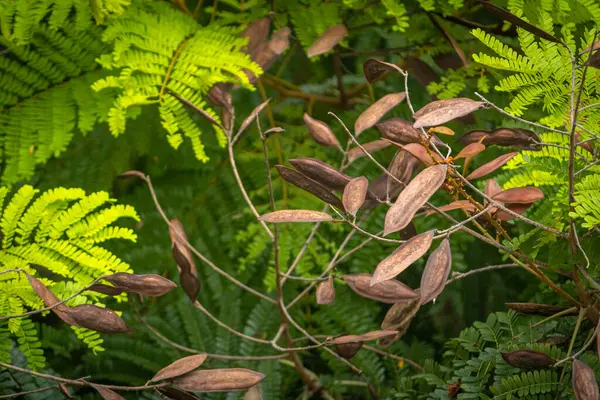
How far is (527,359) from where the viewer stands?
0.84 m

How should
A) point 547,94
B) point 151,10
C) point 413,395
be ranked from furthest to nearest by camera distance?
point 151,10, point 413,395, point 547,94

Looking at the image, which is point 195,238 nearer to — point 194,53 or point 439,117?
point 194,53

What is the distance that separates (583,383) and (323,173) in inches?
14.5

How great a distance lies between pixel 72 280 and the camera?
1062mm

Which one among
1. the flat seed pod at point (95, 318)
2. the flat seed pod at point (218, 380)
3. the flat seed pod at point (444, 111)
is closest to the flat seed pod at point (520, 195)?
the flat seed pod at point (444, 111)

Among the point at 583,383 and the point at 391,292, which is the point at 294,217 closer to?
the point at 391,292

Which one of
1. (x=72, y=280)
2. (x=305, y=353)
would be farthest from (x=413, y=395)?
(x=72, y=280)

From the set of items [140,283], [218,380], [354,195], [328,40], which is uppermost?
[328,40]

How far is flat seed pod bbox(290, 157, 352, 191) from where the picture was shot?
85cm

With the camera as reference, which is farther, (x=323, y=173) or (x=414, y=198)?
(x=323, y=173)

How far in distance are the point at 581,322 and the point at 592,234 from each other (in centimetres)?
13

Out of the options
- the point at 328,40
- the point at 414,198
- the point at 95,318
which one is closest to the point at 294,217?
the point at 414,198

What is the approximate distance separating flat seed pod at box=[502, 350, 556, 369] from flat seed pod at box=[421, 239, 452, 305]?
176 millimetres

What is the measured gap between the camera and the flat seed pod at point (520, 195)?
877mm
